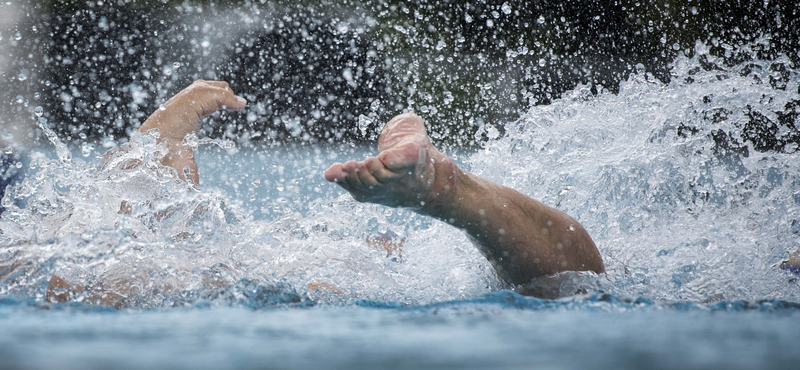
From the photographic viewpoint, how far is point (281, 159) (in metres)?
4.64

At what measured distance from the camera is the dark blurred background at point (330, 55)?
4.62m

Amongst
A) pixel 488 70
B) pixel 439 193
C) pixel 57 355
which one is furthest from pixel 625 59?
pixel 57 355

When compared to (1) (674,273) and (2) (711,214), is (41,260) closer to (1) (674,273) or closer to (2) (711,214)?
(1) (674,273)

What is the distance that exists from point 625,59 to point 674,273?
3.82m

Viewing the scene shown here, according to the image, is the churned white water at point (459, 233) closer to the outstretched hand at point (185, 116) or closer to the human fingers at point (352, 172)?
the outstretched hand at point (185, 116)

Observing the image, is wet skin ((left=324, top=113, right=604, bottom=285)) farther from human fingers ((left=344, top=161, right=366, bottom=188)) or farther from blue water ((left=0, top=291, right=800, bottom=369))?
blue water ((left=0, top=291, right=800, bottom=369))

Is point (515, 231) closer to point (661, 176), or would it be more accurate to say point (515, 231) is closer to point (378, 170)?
point (378, 170)

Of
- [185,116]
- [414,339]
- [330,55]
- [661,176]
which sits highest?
[330,55]

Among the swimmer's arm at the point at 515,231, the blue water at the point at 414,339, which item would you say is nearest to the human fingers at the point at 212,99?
the swimmer's arm at the point at 515,231

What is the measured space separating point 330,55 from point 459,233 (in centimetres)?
375

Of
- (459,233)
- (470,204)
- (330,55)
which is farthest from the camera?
(330,55)

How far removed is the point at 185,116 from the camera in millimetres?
1613

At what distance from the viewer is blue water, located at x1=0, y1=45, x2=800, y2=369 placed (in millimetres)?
495

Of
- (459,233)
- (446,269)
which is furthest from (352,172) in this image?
(459,233)
